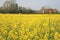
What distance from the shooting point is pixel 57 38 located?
199cm

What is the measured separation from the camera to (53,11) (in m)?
2.28

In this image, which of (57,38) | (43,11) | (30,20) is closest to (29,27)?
(30,20)

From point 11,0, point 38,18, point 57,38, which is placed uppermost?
point 11,0

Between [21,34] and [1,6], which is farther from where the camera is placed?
A: [1,6]

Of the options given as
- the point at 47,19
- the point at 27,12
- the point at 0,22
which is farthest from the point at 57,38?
the point at 0,22

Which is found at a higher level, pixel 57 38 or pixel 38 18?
pixel 38 18

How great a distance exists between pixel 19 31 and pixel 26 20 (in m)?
0.14

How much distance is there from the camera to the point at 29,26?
2232 millimetres

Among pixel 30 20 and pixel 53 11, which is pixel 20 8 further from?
pixel 53 11

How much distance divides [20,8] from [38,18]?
211 mm

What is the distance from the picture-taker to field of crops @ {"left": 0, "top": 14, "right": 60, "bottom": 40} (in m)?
2.12

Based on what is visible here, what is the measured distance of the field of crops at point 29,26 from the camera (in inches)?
83.4

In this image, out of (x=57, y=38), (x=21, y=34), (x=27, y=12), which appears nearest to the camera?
(x=57, y=38)

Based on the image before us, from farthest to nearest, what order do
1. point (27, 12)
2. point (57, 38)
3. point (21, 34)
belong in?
1. point (27, 12)
2. point (21, 34)
3. point (57, 38)
